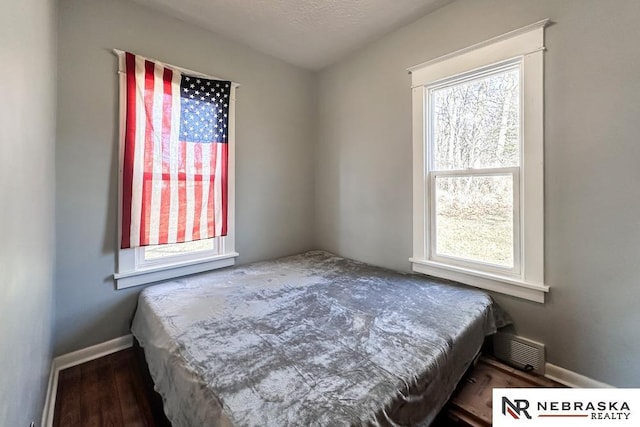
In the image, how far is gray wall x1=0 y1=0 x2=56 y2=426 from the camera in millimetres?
802

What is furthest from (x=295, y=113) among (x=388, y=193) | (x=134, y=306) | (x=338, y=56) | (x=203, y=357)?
(x=203, y=357)

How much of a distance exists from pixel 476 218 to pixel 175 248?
2598 millimetres

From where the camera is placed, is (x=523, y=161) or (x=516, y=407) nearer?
(x=516, y=407)

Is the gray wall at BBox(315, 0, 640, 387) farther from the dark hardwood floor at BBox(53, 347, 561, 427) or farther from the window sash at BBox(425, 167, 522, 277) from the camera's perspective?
the dark hardwood floor at BBox(53, 347, 561, 427)

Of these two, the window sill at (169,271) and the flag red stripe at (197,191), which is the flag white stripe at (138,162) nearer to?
the window sill at (169,271)

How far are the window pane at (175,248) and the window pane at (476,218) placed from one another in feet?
7.14

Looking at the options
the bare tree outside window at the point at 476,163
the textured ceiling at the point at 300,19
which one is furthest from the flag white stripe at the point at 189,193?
the bare tree outside window at the point at 476,163

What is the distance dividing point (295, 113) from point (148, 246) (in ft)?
6.95

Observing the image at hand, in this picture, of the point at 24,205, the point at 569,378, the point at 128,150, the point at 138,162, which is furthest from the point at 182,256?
the point at 569,378

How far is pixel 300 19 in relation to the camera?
2.31 metres

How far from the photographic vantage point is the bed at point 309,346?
3.16 feet

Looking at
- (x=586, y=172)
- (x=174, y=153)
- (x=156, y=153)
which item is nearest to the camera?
(x=586, y=172)

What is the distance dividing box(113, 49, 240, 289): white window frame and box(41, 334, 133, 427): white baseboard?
441 mm

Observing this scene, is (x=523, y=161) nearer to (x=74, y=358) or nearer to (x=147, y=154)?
(x=147, y=154)
